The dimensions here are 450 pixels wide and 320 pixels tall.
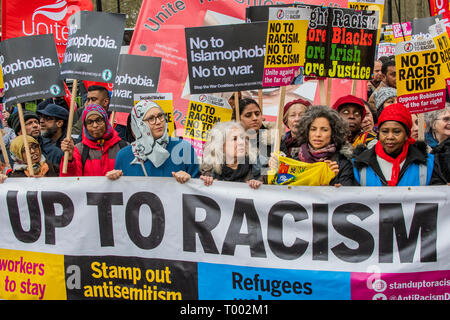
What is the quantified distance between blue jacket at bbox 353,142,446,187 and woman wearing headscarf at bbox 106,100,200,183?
52.3 inches

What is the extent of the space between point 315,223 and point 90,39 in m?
2.69

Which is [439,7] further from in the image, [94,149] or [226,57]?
[94,149]

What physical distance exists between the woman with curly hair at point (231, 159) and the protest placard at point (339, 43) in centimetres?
126

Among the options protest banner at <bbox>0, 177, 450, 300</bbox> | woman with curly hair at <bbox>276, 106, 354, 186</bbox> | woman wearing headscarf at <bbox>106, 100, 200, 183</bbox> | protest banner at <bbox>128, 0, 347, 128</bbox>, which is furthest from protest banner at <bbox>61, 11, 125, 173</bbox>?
protest banner at <bbox>128, 0, 347, 128</bbox>

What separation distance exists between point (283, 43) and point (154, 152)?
139 centimetres

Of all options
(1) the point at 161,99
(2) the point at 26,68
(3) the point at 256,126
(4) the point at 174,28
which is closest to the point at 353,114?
(3) the point at 256,126

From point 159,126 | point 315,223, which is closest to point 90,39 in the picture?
point 159,126

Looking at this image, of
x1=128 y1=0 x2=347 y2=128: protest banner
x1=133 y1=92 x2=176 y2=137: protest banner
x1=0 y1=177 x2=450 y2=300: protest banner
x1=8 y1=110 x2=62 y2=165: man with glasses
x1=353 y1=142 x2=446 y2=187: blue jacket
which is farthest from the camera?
x1=128 y1=0 x2=347 y2=128: protest banner

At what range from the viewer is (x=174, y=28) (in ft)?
26.6

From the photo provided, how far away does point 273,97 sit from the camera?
8500 millimetres

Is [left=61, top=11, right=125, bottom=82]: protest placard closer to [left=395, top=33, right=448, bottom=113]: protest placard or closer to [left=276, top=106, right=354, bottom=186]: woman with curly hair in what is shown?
[left=276, top=106, right=354, bottom=186]: woman with curly hair

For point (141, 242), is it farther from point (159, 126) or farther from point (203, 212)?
point (159, 126)

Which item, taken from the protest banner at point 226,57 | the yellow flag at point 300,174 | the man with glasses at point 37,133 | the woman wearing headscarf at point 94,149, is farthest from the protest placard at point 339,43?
the man with glasses at point 37,133

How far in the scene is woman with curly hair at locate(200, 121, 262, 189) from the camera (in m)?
4.52
